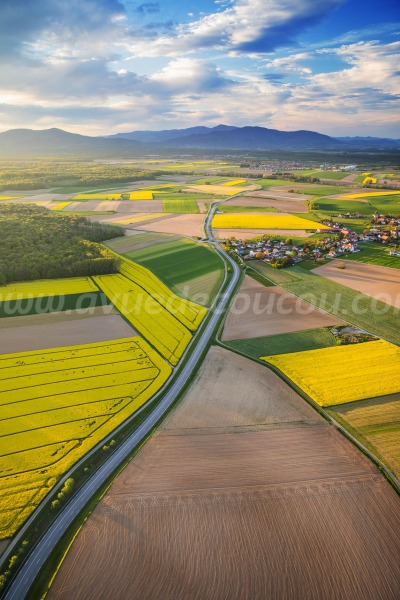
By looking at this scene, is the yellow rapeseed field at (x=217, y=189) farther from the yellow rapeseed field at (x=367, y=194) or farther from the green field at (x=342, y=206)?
the yellow rapeseed field at (x=367, y=194)

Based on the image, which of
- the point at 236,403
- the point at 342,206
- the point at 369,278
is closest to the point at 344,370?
the point at 236,403

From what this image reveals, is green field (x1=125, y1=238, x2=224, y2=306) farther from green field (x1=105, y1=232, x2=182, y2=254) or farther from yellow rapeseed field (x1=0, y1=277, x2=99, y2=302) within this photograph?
yellow rapeseed field (x1=0, y1=277, x2=99, y2=302)

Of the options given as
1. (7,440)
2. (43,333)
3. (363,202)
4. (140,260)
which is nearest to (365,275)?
(140,260)

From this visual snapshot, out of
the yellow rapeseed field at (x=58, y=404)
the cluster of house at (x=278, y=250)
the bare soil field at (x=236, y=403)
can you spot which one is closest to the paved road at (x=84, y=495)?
the bare soil field at (x=236, y=403)

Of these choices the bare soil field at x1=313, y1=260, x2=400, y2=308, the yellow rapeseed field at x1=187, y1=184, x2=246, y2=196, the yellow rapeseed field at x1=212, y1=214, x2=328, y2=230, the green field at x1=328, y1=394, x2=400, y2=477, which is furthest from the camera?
Result: the yellow rapeseed field at x1=187, y1=184, x2=246, y2=196

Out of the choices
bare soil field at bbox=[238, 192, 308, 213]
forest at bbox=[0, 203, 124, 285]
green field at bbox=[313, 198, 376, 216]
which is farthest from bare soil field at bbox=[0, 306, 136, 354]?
green field at bbox=[313, 198, 376, 216]

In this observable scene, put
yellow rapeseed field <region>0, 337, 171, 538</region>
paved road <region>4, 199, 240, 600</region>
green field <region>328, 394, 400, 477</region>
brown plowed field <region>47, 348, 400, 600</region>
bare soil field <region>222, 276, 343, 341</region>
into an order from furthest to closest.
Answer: bare soil field <region>222, 276, 343, 341</region>
green field <region>328, 394, 400, 477</region>
yellow rapeseed field <region>0, 337, 171, 538</region>
paved road <region>4, 199, 240, 600</region>
brown plowed field <region>47, 348, 400, 600</region>

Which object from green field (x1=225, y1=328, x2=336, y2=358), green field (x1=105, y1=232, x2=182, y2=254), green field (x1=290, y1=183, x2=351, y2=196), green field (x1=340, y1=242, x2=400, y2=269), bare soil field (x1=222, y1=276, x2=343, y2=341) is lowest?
green field (x1=225, y1=328, x2=336, y2=358)

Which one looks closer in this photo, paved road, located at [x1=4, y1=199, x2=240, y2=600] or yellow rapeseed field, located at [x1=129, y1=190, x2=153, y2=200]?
paved road, located at [x1=4, y1=199, x2=240, y2=600]
